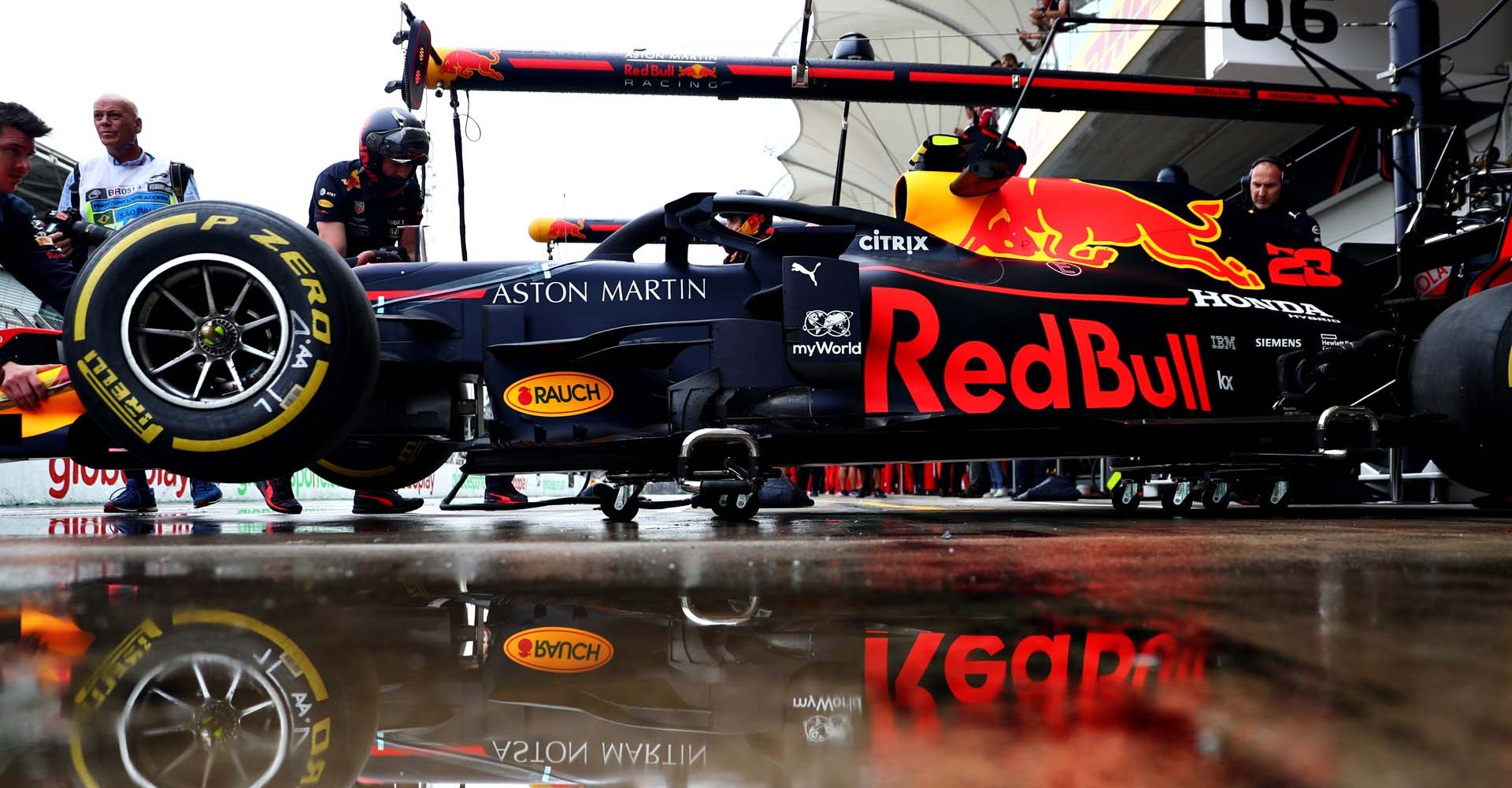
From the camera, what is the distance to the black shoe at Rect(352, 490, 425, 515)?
4970mm

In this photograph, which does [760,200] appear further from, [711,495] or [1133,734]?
[1133,734]

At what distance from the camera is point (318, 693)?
0.79 meters

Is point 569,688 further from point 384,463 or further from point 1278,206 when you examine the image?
point 1278,206

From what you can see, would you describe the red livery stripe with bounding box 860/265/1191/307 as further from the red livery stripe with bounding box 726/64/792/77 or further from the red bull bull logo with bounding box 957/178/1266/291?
the red livery stripe with bounding box 726/64/792/77

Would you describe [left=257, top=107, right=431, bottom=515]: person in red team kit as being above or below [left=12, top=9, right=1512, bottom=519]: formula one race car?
above

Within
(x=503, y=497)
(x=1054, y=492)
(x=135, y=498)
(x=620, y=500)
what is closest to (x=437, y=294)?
(x=620, y=500)

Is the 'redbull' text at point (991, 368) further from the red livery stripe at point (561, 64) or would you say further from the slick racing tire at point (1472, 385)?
the red livery stripe at point (561, 64)

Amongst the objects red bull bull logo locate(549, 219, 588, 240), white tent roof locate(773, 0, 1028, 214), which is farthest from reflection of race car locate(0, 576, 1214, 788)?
white tent roof locate(773, 0, 1028, 214)

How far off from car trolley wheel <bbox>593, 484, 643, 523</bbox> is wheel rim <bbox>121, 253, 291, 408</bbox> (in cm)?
145

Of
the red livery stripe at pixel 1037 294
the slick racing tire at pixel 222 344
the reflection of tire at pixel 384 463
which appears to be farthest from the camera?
the reflection of tire at pixel 384 463

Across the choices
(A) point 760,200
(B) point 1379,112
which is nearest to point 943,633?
(A) point 760,200

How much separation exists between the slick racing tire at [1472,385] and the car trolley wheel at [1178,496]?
877 mm

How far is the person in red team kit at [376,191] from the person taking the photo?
4473 millimetres

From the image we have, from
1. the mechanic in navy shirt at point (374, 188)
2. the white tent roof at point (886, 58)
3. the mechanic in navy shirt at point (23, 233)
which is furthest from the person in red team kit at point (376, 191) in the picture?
the white tent roof at point (886, 58)
